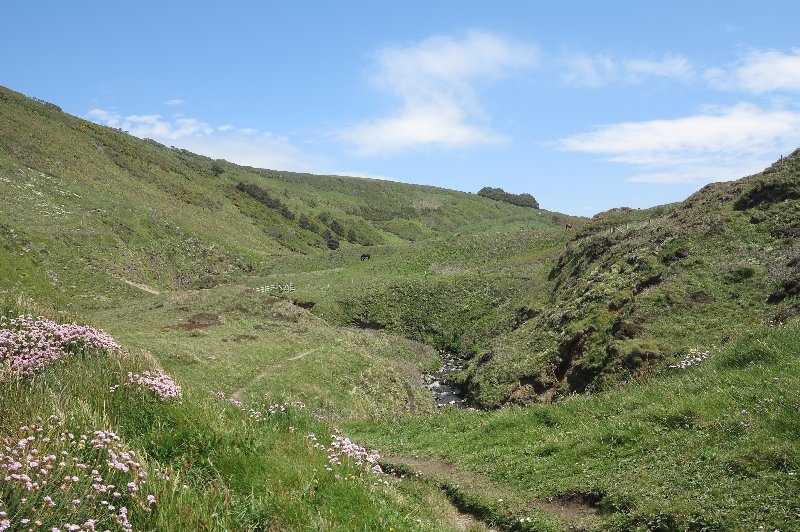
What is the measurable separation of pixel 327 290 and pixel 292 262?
23770mm

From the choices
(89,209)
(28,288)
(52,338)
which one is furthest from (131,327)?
(89,209)

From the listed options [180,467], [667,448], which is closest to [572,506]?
[667,448]

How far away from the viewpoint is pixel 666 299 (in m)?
27.5

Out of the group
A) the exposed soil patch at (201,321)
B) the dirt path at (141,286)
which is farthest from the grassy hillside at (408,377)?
the dirt path at (141,286)

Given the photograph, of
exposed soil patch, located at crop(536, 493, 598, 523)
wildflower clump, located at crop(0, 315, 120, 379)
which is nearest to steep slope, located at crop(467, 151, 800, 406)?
exposed soil patch, located at crop(536, 493, 598, 523)

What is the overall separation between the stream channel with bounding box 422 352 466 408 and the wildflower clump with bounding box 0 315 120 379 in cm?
2303

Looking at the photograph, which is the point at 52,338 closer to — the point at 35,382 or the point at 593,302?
the point at 35,382

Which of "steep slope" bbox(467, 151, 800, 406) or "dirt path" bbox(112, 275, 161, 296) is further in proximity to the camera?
"dirt path" bbox(112, 275, 161, 296)

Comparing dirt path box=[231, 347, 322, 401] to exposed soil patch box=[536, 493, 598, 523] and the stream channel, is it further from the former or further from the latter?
exposed soil patch box=[536, 493, 598, 523]

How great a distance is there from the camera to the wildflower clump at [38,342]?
10.3 metres

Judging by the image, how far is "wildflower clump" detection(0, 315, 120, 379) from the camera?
33.7 feet

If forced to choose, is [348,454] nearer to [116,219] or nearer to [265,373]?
[265,373]

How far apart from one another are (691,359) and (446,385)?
22.0 m

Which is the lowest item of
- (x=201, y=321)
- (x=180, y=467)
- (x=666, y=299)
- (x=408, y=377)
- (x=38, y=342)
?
(x=408, y=377)
